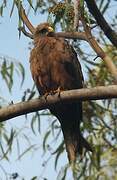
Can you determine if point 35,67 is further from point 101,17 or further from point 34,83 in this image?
point 101,17

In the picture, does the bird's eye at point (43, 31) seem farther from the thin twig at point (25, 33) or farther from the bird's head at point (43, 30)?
the thin twig at point (25, 33)

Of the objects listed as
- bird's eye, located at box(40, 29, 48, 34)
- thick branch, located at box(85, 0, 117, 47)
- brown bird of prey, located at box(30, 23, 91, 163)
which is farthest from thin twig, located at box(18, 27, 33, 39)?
bird's eye, located at box(40, 29, 48, 34)

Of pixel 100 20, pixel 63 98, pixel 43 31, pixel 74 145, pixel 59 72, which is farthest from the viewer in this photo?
pixel 43 31

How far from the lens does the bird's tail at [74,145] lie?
3.53 meters

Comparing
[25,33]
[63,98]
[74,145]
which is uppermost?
[25,33]

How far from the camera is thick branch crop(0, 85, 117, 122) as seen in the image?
8.62 feet

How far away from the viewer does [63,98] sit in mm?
2781

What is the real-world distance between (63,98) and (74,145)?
87 cm

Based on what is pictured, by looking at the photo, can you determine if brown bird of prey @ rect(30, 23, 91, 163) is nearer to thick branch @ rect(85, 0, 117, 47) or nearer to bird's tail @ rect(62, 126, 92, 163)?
bird's tail @ rect(62, 126, 92, 163)

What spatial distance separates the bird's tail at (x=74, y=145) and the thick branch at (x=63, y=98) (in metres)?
→ 0.71

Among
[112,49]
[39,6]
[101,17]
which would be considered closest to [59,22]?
[39,6]

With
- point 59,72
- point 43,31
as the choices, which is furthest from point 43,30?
point 59,72

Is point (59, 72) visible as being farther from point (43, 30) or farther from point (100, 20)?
point (100, 20)

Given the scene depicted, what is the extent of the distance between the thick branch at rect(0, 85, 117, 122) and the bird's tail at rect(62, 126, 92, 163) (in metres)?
0.71
